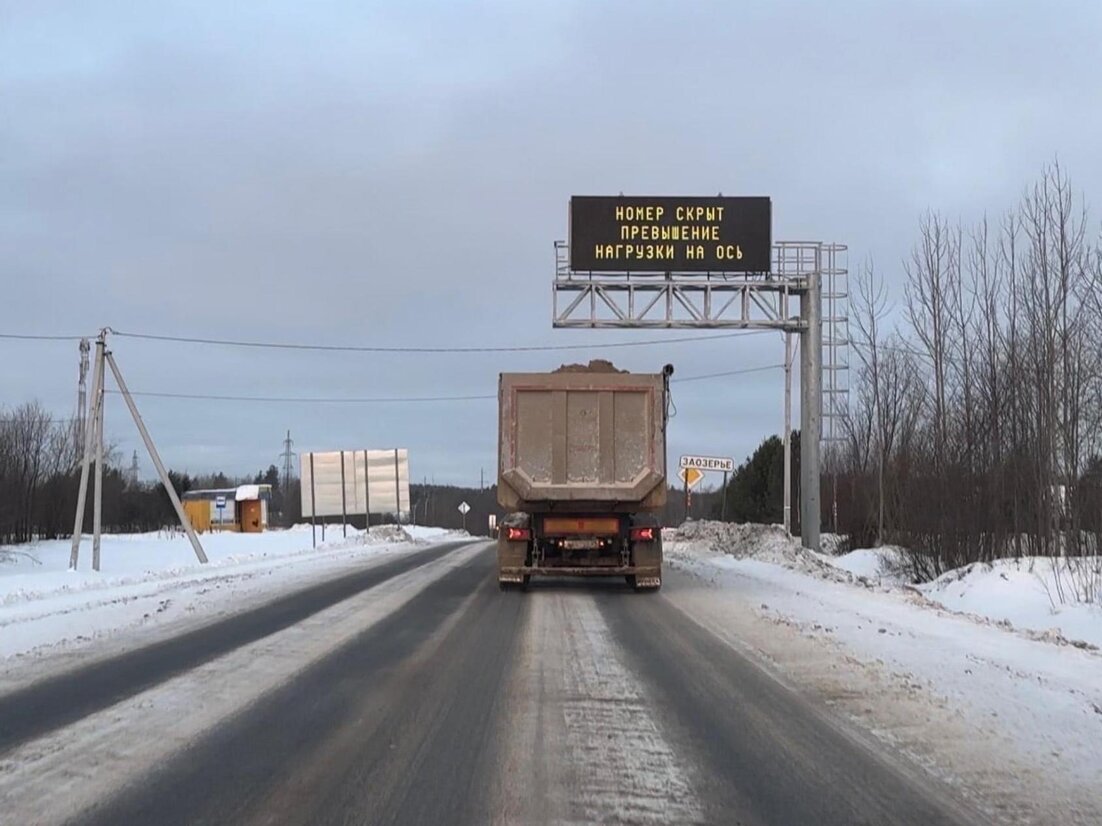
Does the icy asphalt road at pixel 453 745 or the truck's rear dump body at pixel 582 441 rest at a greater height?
the truck's rear dump body at pixel 582 441

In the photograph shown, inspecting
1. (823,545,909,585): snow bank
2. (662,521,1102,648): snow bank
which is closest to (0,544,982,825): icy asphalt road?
(662,521,1102,648): snow bank

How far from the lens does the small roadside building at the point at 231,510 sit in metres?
Answer: 60.4

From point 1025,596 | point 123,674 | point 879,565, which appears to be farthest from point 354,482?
point 123,674

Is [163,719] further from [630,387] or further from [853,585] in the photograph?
[853,585]

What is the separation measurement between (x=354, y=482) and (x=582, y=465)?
→ 30064 mm

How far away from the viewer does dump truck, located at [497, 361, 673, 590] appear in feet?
60.0

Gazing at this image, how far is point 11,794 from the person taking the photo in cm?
593

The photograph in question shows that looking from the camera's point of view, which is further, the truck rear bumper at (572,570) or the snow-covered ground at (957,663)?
the truck rear bumper at (572,570)

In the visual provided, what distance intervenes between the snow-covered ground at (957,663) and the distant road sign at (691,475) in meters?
18.2

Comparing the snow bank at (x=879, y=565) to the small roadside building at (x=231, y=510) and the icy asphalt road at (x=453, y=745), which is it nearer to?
the icy asphalt road at (x=453, y=745)

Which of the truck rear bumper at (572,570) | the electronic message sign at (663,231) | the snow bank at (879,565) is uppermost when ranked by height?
the electronic message sign at (663,231)

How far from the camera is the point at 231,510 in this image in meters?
63.2

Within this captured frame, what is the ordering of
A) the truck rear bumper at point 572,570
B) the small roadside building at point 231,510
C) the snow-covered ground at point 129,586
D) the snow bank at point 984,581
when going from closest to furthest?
the snow-covered ground at point 129,586
the snow bank at point 984,581
the truck rear bumper at point 572,570
the small roadside building at point 231,510

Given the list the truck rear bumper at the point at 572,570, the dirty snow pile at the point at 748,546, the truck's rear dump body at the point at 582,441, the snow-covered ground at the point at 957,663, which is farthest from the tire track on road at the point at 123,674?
the dirty snow pile at the point at 748,546
